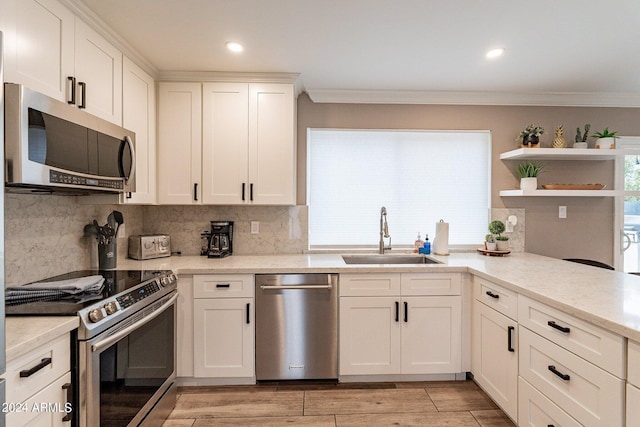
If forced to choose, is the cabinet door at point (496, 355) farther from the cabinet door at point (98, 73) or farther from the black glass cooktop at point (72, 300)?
the cabinet door at point (98, 73)

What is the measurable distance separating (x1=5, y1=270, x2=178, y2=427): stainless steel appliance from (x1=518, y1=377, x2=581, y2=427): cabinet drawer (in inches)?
78.9

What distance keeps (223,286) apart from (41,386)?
1260 mm

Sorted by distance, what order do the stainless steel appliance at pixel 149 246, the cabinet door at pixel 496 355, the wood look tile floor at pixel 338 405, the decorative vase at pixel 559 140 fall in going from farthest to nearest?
the decorative vase at pixel 559 140 → the stainless steel appliance at pixel 149 246 → the wood look tile floor at pixel 338 405 → the cabinet door at pixel 496 355

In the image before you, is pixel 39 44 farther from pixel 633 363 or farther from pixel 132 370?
pixel 633 363

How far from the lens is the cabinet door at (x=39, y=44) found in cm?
140

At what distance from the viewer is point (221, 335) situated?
97.1 inches

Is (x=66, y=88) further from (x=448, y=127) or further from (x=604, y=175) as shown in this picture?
(x=604, y=175)

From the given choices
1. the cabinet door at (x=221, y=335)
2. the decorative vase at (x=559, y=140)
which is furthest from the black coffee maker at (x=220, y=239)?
the decorative vase at (x=559, y=140)

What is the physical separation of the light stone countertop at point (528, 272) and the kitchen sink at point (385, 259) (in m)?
0.09

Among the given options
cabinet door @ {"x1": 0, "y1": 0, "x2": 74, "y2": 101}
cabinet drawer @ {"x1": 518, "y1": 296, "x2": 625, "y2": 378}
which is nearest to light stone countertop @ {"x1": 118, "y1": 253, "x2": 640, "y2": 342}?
cabinet drawer @ {"x1": 518, "y1": 296, "x2": 625, "y2": 378}

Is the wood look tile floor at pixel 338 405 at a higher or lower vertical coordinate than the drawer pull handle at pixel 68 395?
lower

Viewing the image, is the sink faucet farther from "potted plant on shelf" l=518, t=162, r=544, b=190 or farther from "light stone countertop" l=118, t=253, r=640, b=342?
"potted plant on shelf" l=518, t=162, r=544, b=190

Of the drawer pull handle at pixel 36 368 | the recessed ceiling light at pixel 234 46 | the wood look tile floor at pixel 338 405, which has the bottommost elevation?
the wood look tile floor at pixel 338 405

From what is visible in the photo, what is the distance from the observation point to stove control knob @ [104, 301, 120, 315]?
1554 millimetres
